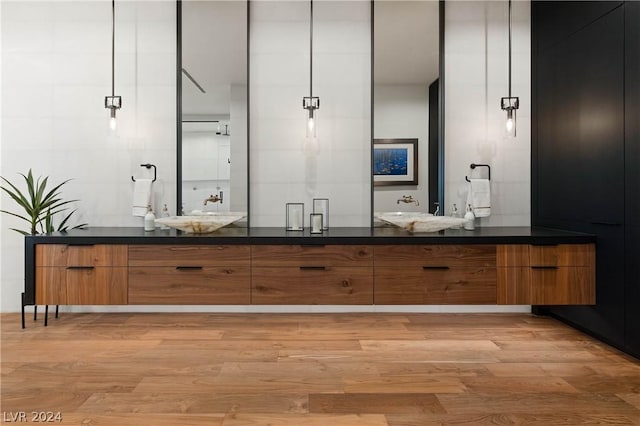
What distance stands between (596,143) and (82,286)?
3.58 meters

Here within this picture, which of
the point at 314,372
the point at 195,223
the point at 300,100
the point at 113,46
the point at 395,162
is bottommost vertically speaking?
the point at 314,372

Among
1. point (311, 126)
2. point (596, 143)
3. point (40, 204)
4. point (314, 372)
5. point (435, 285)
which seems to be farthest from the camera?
point (311, 126)

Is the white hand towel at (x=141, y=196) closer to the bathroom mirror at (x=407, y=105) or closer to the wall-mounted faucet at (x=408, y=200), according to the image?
the bathroom mirror at (x=407, y=105)

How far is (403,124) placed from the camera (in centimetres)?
389

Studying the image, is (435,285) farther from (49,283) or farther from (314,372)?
(49,283)

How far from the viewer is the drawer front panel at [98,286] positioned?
300 cm

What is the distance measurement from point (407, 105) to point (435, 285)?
1.65 meters

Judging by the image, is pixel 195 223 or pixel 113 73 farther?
pixel 113 73

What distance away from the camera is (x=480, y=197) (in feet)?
12.5

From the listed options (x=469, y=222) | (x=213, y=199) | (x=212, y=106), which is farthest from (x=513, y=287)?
(x=212, y=106)

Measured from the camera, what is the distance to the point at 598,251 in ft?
10.0

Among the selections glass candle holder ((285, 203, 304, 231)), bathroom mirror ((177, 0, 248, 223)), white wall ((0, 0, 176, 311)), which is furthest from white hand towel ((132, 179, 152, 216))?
glass candle holder ((285, 203, 304, 231))

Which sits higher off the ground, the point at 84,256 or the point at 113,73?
the point at 113,73

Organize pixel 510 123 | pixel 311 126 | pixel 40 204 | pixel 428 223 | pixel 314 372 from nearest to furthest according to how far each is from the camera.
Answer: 1. pixel 314 372
2. pixel 428 223
3. pixel 40 204
4. pixel 510 123
5. pixel 311 126
